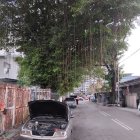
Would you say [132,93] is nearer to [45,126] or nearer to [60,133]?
[45,126]

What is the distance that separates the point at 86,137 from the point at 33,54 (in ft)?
38.1

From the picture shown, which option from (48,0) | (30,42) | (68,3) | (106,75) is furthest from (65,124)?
(106,75)

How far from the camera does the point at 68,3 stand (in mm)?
23016

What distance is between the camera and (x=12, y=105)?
1762 cm

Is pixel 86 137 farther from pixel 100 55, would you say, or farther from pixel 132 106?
pixel 132 106

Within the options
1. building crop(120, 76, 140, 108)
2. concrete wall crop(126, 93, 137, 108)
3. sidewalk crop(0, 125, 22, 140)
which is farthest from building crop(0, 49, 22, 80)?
sidewalk crop(0, 125, 22, 140)

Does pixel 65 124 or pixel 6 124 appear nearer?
pixel 65 124

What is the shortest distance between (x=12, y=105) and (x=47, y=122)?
128 inches

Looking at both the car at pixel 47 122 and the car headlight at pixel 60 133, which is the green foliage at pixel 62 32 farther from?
the car headlight at pixel 60 133

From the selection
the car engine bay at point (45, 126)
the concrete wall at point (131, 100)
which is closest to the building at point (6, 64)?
the concrete wall at point (131, 100)

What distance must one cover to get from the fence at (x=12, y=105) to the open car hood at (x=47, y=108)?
3.74 ft

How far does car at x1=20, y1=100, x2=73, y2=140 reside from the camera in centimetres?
1380

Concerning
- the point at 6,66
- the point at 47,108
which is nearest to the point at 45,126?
the point at 47,108

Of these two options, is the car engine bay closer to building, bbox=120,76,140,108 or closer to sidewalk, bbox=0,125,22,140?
sidewalk, bbox=0,125,22,140
